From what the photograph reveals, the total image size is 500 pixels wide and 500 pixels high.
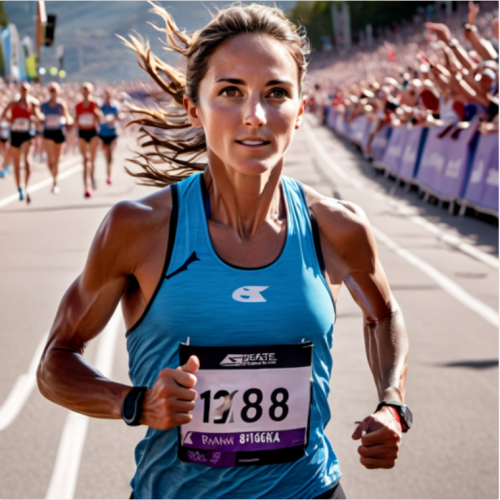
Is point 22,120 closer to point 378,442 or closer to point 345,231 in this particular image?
point 345,231

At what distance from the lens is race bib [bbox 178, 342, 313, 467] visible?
2.24 meters

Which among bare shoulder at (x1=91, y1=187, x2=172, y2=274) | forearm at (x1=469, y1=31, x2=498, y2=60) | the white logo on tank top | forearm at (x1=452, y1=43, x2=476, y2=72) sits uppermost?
bare shoulder at (x1=91, y1=187, x2=172, y2=274)

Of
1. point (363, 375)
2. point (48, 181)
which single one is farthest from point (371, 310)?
point (48, 181)

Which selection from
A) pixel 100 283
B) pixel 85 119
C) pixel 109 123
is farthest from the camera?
pixel 109 123

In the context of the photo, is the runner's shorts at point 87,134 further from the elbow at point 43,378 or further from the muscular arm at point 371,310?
the elbow at point 43,378

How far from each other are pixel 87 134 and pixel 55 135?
0.88 meters

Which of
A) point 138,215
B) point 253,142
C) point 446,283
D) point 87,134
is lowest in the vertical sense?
point 87,134

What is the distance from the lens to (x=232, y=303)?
7.12 ft

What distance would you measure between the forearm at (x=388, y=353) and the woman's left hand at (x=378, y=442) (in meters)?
0.19

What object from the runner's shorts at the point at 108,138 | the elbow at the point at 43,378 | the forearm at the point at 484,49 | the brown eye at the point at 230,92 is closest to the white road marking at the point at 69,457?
the elbow at the point at 43,378

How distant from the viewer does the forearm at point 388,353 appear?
249cm

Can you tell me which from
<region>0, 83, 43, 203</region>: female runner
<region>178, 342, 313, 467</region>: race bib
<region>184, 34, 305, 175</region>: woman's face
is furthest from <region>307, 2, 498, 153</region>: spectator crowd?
<region>178, 342, 313, 467</region>: race bib

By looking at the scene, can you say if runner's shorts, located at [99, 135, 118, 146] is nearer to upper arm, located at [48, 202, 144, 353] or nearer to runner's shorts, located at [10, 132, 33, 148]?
runner's shorts, located at [10, 132, 33, 148]

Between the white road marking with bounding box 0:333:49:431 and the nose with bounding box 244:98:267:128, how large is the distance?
3.30 m
